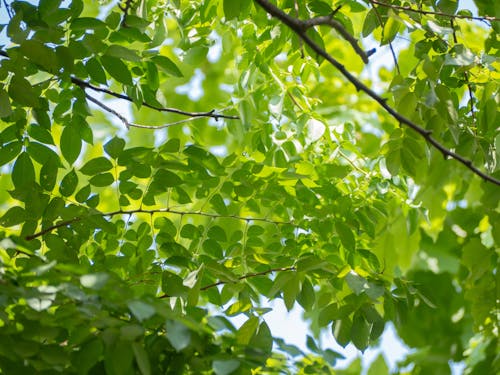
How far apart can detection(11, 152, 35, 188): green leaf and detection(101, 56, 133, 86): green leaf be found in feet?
0.87

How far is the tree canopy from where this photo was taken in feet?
4.06

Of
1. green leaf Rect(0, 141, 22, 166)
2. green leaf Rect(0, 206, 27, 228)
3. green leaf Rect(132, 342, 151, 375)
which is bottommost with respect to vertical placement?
green leaf Rect(132, 342, 151, 375)

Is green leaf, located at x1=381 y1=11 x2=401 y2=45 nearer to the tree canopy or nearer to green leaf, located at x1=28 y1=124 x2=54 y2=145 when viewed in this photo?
the tree canopy

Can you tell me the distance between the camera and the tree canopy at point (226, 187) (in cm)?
124

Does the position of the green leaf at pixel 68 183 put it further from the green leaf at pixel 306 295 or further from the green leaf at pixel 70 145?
the green leaf at pixel 306 295

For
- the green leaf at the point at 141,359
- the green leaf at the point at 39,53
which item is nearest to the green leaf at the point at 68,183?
the green leaf at the point at 39,53

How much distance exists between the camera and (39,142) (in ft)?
5.90

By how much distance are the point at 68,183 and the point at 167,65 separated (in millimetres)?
333

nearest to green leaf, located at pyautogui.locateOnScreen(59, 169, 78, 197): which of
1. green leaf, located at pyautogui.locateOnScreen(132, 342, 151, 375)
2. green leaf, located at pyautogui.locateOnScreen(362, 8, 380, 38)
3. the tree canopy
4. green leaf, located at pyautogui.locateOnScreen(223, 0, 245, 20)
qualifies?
the tree canopy

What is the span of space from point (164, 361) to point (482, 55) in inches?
34.4

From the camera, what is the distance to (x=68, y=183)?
1658 mm

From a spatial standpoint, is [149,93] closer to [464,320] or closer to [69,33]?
[69,33]

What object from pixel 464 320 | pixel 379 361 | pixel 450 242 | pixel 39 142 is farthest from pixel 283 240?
pixel 464 320

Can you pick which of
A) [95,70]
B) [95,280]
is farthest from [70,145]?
[95,280]
